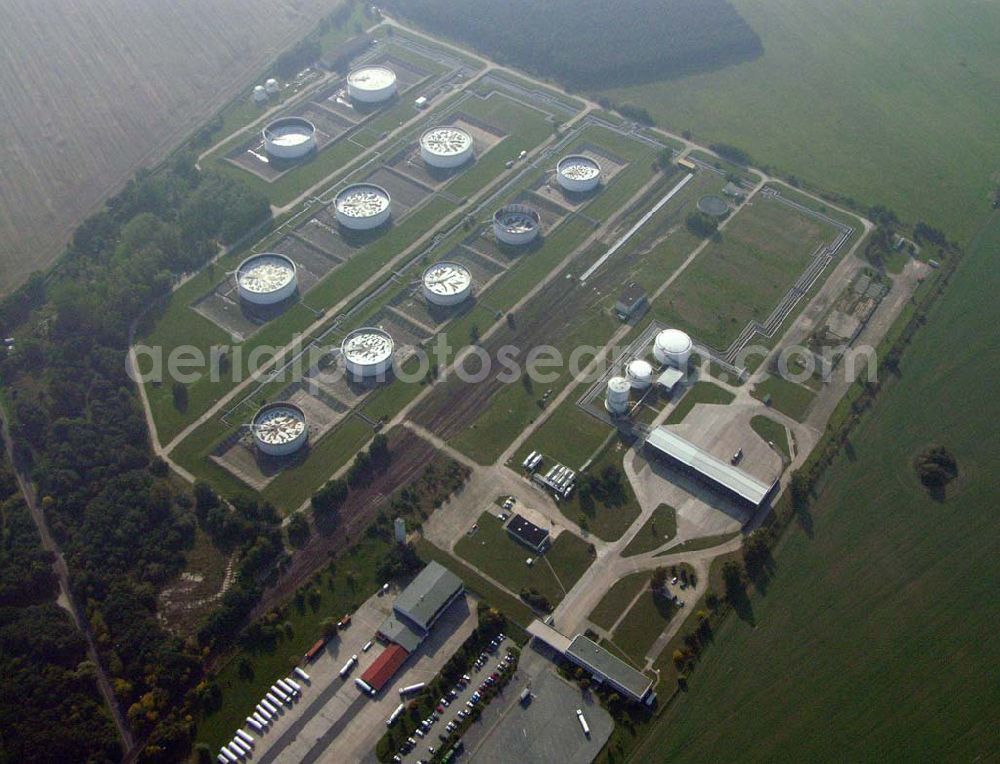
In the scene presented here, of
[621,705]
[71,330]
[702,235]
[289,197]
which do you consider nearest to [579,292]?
[702,235]

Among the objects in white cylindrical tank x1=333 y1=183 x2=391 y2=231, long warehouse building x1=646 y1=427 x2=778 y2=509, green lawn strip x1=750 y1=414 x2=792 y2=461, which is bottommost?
long warehouse building x1=646 y1=427 x2=778 y2=509

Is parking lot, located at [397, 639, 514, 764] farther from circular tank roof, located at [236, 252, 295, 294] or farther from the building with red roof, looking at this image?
circular tank roof, located at [236, 252, 295, 294]

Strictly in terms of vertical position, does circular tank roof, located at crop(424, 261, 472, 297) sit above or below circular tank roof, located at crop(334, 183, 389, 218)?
below

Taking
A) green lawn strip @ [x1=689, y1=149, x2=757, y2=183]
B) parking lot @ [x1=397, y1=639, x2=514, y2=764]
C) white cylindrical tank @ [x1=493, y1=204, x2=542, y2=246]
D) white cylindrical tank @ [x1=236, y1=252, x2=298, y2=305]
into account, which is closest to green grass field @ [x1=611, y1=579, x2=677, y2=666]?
parking lot @ [x1=397, y1=639, x2=514, y2=764]

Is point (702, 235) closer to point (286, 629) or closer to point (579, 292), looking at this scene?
point (579, 292)

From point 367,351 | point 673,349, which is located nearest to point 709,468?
point 673,349

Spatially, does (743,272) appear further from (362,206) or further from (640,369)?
(362,206)

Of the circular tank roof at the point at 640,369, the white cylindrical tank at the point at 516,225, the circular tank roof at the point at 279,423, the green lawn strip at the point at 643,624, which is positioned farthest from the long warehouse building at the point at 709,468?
the circular tank roof at the point at 279,423

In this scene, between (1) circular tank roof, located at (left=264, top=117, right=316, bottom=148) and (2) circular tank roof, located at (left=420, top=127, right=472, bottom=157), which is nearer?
(2) circular tank roof, located at (left=420, top=127, right=472, bottom=157)
